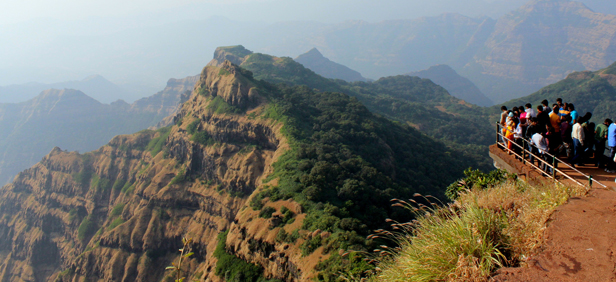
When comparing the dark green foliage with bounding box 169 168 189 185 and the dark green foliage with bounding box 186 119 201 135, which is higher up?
the dark green foliage with bounding box 186 119 201 135

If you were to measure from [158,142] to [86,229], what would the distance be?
919 inches

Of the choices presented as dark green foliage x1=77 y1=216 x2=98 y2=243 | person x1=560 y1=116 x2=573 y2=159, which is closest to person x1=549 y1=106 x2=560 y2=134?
person x1=560 y1=116 x2=573 y2=159

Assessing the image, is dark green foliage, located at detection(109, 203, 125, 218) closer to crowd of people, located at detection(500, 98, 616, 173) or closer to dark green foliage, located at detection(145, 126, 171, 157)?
dark green foliage, located at detection(145, 126, 171, 157)

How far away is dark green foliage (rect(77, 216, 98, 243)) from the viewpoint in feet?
234

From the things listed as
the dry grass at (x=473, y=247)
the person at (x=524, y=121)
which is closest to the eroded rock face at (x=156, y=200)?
the person at (x=524, y=121)

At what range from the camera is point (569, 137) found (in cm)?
1548

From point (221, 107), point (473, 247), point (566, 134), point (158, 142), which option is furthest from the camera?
point (158, 142)

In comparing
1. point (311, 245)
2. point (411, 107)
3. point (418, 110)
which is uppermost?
point (411, 107)

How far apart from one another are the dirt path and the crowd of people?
531 cm

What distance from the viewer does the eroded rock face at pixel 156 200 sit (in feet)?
171

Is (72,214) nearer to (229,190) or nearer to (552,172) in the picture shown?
(229,190)

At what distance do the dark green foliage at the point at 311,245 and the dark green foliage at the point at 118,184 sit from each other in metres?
61.3

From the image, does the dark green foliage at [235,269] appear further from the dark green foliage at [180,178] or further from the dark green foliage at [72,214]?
the dark green foliage at [72,214]

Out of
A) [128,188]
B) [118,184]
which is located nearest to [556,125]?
[128,188]
